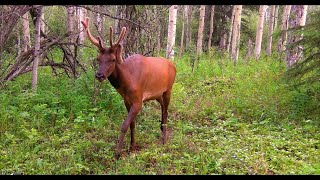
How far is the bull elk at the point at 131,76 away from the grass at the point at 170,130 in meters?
0.53

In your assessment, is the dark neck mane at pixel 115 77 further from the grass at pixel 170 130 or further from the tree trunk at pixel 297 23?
the tree trunk at pixel 297 23

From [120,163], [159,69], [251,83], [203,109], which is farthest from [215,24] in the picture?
[120,163]

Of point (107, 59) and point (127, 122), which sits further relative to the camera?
point (127, 122)

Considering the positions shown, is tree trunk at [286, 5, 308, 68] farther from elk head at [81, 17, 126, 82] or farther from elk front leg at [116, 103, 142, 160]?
elk head at [81, 17, 126, 82]

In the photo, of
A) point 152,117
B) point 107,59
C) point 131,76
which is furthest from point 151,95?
point 152,117

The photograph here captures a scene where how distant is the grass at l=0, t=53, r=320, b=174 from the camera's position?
4.80 meters

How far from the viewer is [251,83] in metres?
9.35

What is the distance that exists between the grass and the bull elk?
0.53 meters

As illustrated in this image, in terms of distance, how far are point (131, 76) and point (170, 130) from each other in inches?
65.7

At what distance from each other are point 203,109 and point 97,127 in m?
2.52

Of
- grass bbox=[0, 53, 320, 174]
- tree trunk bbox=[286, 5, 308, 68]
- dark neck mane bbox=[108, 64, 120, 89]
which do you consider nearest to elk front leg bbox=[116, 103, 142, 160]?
grass bbox=[0, 53, 320, 174]

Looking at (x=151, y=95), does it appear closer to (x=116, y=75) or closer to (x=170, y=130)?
(x=116, y=75)

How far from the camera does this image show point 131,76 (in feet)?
17.8

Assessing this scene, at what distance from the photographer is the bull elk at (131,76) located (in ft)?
16.8
